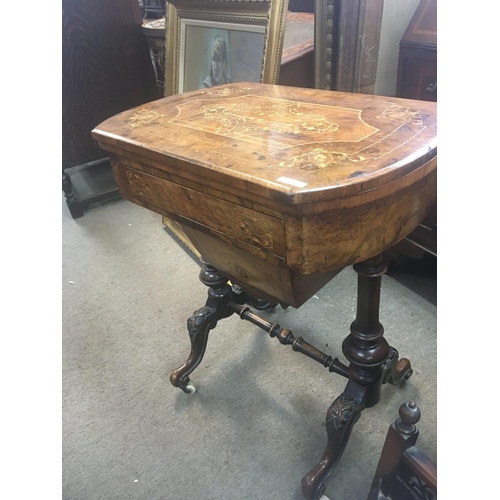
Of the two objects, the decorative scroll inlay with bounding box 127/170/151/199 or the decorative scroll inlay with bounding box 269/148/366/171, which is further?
the decorative scroll inlay with bounding box 127/170/151/199

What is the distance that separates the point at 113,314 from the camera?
5.98 feet

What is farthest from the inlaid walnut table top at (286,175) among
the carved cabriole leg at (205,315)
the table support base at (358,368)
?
the carved cabriole leg at (205,315)

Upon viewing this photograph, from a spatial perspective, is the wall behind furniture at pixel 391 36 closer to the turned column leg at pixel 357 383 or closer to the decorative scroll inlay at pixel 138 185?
the turned column leg at pixel 357 383

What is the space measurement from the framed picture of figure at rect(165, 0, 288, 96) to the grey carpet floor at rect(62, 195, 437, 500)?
0.90 metres

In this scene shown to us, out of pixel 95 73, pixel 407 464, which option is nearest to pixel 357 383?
pixel 407 464

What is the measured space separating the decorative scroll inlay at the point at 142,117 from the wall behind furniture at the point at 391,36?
105 cm

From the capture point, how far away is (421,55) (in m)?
1.56

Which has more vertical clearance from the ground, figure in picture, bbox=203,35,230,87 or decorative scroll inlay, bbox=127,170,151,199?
figure in picture, bbox=203,35,230,87

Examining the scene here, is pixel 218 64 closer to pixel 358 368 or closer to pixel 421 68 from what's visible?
pixel 421 68

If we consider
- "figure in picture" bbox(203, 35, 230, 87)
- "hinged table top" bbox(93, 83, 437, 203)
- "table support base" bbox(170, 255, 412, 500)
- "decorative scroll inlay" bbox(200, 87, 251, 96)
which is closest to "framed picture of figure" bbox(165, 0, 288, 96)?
"figure in picture" bbox(203, 35, 230, 87)

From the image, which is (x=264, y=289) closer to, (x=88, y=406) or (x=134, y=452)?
(x=134, y=452)

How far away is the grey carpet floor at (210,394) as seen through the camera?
118cm

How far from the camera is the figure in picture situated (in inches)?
65.4

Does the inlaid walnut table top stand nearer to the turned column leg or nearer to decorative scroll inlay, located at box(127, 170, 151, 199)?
decorative scroll inlay, located at box(127, 170, 151, 199)
